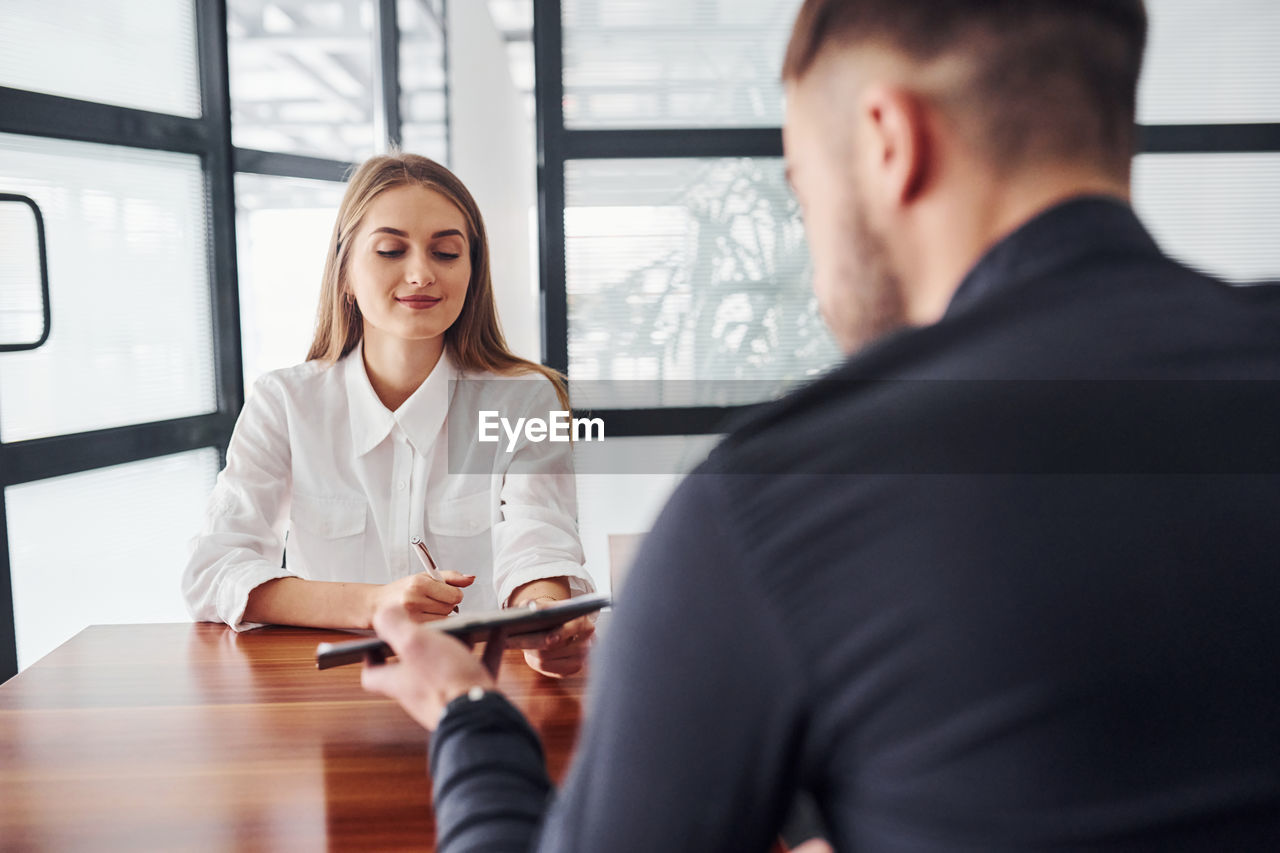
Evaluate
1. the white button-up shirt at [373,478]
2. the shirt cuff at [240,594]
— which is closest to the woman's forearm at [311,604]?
the shirt cuff at [240,594]

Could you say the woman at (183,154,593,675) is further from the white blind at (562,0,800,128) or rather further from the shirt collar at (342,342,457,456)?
the white blind at (562,0,800,128)

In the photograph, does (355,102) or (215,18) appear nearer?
(215,18)

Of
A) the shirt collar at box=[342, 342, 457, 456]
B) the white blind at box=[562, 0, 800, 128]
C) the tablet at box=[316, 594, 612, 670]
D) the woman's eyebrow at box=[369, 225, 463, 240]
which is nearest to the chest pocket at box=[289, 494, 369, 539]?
the shirt collar at box=[342, 342, 457, 456]

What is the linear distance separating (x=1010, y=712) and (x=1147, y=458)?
139 millimetres

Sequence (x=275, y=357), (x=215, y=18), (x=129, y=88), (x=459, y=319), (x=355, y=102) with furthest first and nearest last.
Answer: (x=355, y=102) → (x=275, y=357) → (x=215, y=18) → (x=129, y=88) → (x=459, y=319)

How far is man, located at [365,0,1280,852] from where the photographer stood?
405 mm

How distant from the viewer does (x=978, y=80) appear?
494 millimetres

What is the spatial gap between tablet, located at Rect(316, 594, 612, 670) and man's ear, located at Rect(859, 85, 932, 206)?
1.67ft

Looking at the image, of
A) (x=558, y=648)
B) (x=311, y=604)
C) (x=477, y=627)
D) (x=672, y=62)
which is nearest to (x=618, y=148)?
(x=672, y=62)

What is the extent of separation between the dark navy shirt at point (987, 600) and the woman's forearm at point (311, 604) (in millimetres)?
885

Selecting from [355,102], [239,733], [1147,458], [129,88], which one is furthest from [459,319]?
[355,102]

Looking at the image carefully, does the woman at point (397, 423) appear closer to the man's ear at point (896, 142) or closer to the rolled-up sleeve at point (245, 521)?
the rolled-up sleeve at point (245, 521)

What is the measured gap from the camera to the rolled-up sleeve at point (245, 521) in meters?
1.33

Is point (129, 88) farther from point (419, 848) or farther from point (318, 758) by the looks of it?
point (419, 848)
